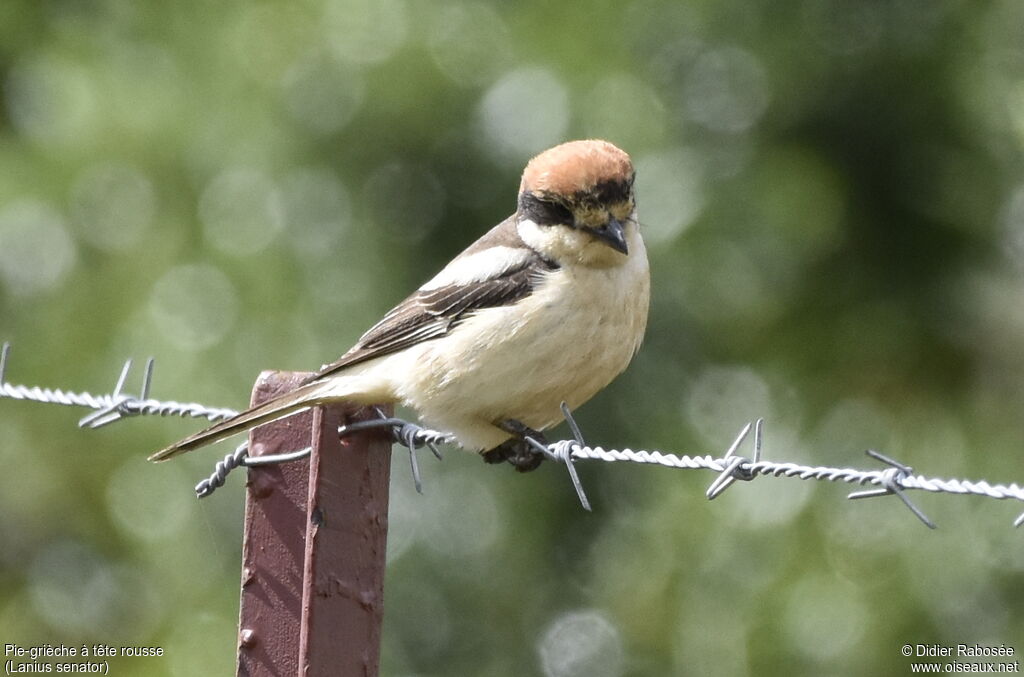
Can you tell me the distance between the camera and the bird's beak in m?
Result: 3.81

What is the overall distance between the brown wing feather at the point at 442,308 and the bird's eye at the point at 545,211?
0.14 meters

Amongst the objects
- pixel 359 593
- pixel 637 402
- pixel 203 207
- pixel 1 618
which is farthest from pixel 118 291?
pixel 359 593

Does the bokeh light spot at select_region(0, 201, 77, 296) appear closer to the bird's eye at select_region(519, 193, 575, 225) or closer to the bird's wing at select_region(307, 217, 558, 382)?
the bird's wing at select_region(307, 217, 558, 382)

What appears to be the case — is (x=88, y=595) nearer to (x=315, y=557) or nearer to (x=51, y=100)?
(x=51, y=100)

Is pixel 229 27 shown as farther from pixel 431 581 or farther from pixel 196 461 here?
pixel 431 581

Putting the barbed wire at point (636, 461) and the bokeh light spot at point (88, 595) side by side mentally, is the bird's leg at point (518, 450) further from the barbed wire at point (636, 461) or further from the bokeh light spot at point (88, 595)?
the bokeh light spot at point (88, 595)

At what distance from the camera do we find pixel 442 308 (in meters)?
4.05

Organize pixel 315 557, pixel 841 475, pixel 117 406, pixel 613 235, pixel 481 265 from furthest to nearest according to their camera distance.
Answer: pixel 481 265
pixel 613 235
pixel 117 406
pixel 315 557
pixel 841 475

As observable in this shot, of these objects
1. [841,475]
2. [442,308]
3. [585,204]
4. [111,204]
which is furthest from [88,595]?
[841,475]

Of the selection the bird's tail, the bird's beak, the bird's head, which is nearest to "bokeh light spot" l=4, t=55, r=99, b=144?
the bird's head

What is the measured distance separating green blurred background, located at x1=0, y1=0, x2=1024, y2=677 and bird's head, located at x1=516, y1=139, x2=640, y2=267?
2.16 m

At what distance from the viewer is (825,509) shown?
548 cm

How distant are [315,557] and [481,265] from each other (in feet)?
4.91

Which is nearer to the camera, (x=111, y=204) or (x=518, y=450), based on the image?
(x=518, y=450)
